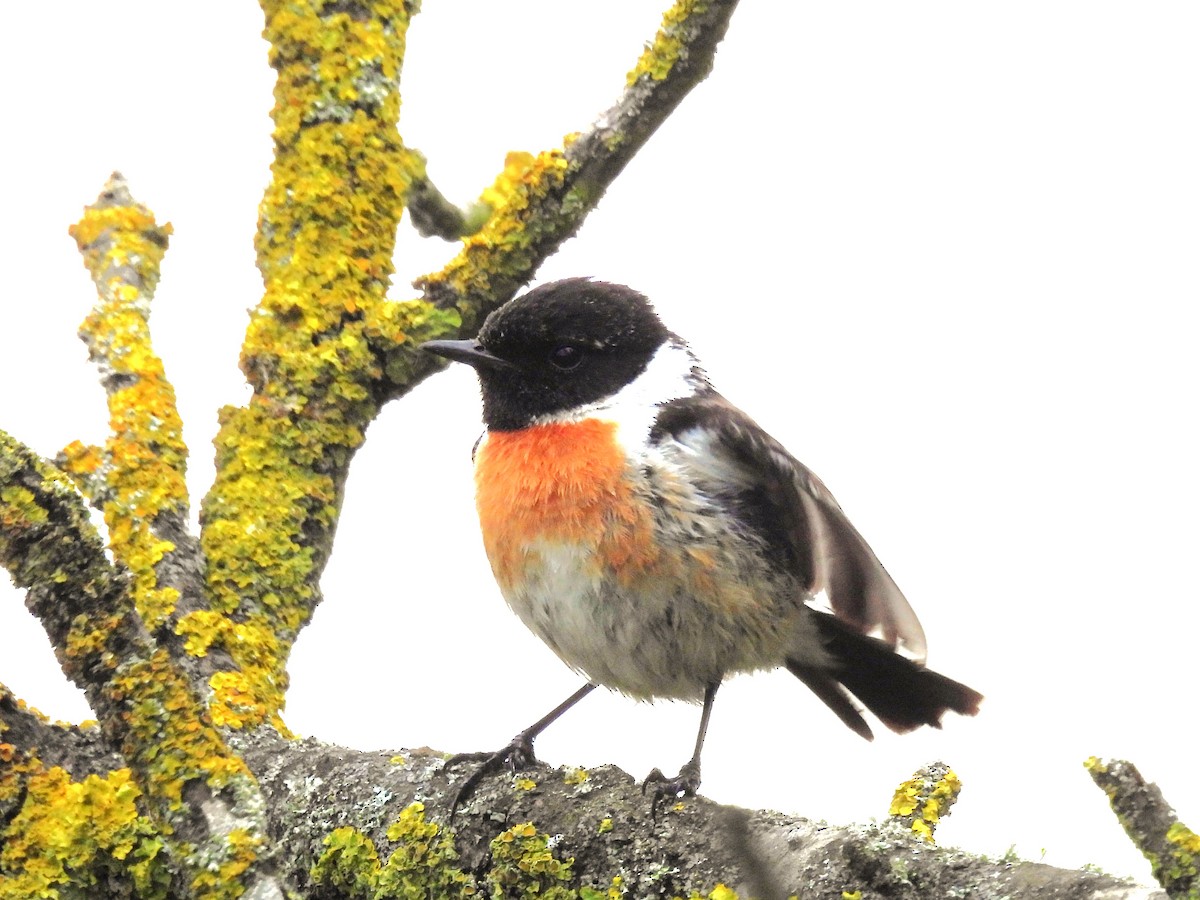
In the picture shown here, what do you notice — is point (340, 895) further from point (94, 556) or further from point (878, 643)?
point (878, 643)

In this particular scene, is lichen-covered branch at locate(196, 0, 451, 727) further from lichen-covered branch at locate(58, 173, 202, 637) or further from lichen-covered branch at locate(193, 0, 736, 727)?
lichen-covered branch at locate(58, 173, 202, 637)

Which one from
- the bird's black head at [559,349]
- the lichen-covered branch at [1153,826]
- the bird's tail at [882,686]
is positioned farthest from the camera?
the bird's tail at [882,686]

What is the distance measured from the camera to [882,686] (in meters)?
4.27

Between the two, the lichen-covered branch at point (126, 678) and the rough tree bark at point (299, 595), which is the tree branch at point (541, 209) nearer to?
the rough tree bark at point (299, 595)

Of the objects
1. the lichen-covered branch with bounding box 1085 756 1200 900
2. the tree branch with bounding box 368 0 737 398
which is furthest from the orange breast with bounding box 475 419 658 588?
the lichen-covered branch with bounding box 1085 756 1200 900

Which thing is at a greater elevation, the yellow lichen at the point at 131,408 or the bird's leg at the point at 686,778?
the yellow lichen at the point at 131,408

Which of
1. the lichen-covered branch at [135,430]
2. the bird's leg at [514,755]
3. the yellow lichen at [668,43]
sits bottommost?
the bird's leg at [514,755]

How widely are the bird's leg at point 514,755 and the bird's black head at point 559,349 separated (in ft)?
2.68

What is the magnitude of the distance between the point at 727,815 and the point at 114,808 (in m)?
1.16

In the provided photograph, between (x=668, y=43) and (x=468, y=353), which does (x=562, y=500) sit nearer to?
(x=468, y=353)

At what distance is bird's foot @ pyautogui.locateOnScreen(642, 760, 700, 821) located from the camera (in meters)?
2.56

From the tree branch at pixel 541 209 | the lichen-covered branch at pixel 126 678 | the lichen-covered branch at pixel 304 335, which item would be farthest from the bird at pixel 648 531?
the lichen-covered branch at pixel 126 678

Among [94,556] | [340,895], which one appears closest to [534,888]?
[340,895]

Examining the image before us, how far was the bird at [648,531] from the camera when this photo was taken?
3.53m
